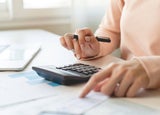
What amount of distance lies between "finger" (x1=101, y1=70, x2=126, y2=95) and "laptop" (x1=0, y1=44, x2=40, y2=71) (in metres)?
0.32

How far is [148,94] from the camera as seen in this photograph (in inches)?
29.1

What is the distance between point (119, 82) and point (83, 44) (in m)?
0.42

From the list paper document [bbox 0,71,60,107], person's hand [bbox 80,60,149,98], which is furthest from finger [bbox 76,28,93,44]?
person's hand [bbox 80,60,149,98]

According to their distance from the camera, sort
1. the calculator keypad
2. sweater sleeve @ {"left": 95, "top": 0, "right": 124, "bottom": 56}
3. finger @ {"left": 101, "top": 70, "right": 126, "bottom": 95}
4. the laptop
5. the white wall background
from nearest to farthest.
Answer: finger @ {"left": 101, "top": 70, "right": 126, "bottom": 95} → the calculator keypad → the laptop → sweater sleeve @ {"left": 95, "top": 0, "right": 124, "bottom": 56} → the white wall background

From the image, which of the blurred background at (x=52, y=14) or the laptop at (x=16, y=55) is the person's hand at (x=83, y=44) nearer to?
the laptop at (x=16, y=55)

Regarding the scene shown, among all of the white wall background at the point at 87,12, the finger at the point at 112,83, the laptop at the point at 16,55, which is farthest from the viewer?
the white wall background at the point at 87,12

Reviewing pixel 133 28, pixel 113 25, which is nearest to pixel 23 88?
pixel 133 28

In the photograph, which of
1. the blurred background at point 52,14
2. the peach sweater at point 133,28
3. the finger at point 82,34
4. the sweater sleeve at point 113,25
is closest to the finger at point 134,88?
the peach sweater at point 133,28

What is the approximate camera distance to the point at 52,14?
6.18ft

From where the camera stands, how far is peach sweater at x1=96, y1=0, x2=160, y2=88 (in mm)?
1107

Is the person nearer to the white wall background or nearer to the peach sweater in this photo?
the peach sweater

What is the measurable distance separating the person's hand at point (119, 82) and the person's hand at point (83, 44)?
37 centimetres

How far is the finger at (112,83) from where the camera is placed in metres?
0.71

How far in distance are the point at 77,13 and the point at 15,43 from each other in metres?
0.55
